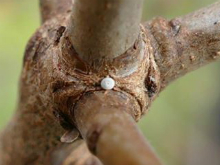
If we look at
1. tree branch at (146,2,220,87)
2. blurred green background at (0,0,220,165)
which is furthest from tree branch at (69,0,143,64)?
blurred green background at (0,0,220,165)

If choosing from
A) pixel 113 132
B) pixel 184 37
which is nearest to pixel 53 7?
pixel 184 37

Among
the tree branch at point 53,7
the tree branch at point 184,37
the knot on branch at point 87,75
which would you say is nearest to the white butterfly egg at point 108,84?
the knot on branch at point 87,75

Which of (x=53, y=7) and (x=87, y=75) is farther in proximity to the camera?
(x=53, y=7)

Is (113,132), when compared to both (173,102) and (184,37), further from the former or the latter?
(173,102)

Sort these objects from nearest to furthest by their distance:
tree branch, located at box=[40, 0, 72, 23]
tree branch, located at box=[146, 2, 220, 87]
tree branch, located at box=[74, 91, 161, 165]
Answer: tree branch, located at box=[74, 91, 161, 165] < tree branch, located at box=[146, 2, 220, 87] < tree branch, located at box=[40, 0, 72, 23]

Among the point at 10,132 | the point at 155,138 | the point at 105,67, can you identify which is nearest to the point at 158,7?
the point at 155,138

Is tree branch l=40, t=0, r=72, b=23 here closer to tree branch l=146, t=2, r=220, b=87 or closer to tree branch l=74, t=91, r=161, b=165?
tree branch l=146, t=2, r=220, b=87

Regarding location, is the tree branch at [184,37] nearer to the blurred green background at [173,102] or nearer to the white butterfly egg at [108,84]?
the white butterfly egg at [108,84]
